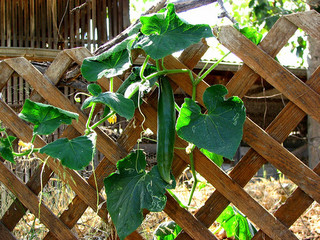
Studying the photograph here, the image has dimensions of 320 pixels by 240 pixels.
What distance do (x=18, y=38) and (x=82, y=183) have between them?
5.09 m

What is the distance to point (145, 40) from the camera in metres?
1.48

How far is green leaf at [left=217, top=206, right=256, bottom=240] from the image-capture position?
77.8 inches

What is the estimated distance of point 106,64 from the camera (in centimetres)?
166

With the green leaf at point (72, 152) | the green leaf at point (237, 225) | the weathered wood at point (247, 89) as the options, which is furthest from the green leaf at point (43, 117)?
the green leaf at point (237, 225)

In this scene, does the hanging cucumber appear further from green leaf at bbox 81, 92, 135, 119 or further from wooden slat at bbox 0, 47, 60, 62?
wooden slat at bbox 0, 47, 60, 62

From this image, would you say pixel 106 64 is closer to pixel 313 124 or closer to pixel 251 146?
pixel 251 146

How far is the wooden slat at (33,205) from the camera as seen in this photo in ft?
6.19

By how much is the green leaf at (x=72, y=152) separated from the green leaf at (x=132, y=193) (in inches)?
8.4

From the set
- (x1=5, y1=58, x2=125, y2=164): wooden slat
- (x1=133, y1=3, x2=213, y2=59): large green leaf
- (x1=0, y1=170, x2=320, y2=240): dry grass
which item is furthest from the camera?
(x1=0, y1=170, x2=320, y2=240): dry grass

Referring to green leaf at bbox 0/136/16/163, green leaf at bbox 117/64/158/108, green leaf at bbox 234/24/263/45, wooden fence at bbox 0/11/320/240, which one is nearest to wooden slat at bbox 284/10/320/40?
wooden fence at bbox 0/11/320/240

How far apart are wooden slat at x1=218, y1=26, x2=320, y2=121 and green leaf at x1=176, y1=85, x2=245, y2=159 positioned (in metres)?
0.28

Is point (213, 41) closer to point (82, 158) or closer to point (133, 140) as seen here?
point (133, 140)

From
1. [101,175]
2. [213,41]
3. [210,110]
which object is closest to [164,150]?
[210,110]

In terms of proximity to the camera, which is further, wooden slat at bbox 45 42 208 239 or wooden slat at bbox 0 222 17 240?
wooden slat at bbox 0 222 17 240
